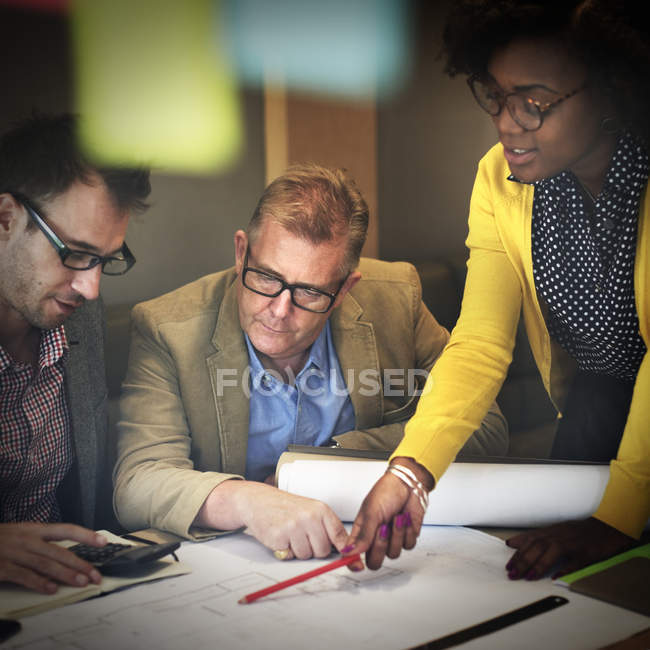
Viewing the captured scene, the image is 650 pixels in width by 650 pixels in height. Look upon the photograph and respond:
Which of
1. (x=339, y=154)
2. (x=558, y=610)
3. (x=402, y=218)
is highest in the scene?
(x=339, y=154)

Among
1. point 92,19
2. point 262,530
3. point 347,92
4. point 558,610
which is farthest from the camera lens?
point 347,92

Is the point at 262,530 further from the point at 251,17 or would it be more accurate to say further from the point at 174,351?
the point at 251,17

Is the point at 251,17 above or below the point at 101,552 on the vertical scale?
above

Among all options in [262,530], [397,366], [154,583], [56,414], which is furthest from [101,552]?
[397,366]

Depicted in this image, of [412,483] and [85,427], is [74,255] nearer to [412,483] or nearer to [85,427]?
[85,427]

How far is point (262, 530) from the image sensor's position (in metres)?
1.01

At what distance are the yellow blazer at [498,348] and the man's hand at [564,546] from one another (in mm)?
20

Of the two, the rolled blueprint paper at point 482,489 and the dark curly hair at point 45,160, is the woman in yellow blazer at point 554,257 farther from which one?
the dark curly hair at point 45,160

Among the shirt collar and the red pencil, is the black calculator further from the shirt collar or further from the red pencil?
the shirt collar

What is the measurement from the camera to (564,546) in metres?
0.95

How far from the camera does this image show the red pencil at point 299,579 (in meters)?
0.86

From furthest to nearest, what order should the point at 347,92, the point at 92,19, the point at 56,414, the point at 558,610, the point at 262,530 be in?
the point at 347,92, the point at 56,414, the point at 92,19, the point at 262,530, the point at 558,610

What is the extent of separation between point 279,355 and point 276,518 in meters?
0.41

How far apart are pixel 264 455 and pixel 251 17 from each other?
77 centimetres
